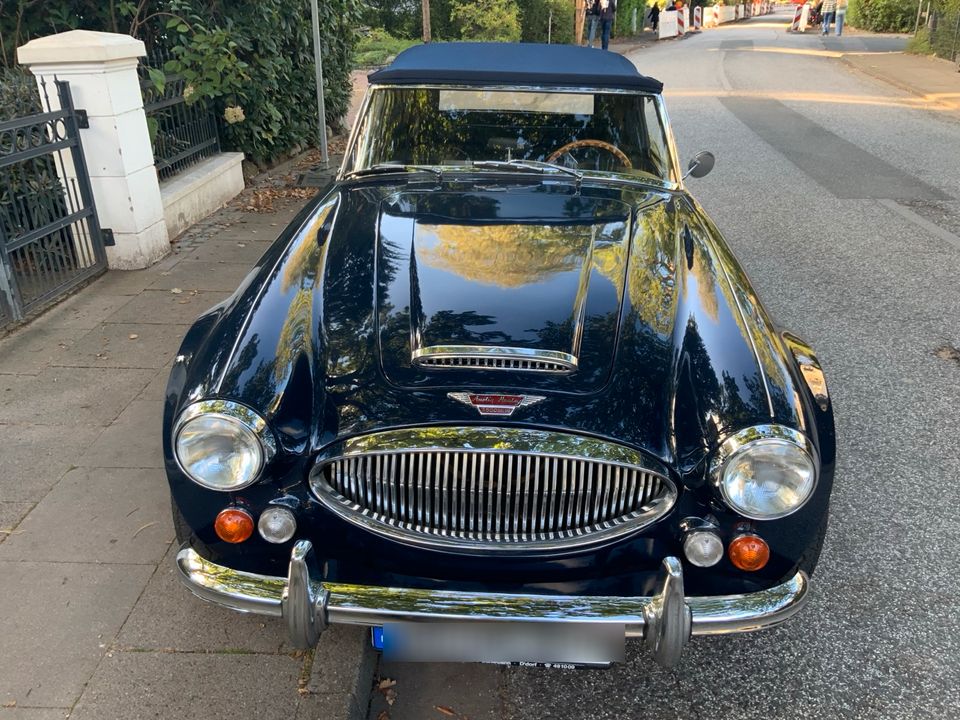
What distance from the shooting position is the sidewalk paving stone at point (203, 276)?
18.5ft

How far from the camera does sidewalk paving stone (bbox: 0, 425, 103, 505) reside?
10.9 feet

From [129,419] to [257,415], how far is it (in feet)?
6.61

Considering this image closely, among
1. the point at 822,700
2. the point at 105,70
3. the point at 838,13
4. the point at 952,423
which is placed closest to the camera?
the point at 822,700

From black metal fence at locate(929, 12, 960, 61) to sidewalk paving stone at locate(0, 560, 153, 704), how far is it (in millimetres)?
23913

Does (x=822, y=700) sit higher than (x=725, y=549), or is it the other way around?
(x=725, y=549)

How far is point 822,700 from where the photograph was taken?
98.7 inches

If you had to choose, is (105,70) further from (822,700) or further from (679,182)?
(822,700)

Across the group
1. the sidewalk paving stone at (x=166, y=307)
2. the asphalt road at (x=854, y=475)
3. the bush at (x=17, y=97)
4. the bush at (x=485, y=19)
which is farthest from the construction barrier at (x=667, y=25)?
the sidewalk paving stone at (x=166, y=307)

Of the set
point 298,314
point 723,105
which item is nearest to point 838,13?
point 723,105

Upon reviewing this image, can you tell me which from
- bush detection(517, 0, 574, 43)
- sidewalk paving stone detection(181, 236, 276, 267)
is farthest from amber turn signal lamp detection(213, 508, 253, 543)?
bush detection(517, 0, 574, 43)

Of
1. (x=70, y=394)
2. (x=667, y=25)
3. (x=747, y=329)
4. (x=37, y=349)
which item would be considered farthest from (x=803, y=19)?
(x=747, y=329)

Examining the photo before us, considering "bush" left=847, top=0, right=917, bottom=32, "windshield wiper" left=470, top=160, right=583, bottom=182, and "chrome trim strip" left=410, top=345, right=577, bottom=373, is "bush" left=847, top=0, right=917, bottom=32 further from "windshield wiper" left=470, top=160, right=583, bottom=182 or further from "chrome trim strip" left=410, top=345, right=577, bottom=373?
"chrome trim strip" left=410, top=345, right=577, bottom=373

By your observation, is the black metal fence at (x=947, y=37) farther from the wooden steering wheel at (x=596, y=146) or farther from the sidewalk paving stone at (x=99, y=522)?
the sidewalk paving stone at (x=99, y=522)

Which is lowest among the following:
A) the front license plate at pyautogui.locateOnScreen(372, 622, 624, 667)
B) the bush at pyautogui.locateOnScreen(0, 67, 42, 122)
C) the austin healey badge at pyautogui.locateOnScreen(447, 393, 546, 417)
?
the front license plate at pyautogui.locateOnScreen(372, 622, 624, 667)
